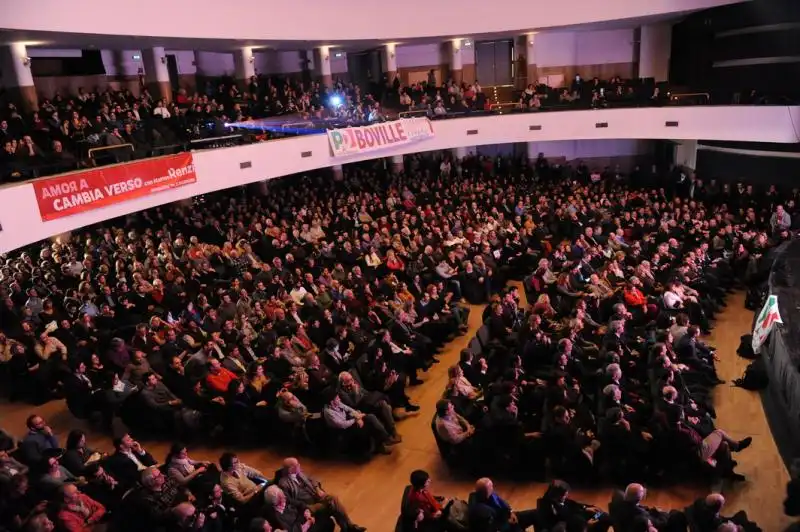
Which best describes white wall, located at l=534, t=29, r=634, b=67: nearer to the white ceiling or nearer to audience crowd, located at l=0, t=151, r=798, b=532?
the white ceiling

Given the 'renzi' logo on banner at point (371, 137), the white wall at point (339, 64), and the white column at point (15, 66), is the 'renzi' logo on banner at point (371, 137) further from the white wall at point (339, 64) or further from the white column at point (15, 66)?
the white wall at point (339, 64)

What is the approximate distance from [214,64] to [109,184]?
1165cm

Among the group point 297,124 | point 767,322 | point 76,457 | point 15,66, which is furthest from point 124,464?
point 297,124

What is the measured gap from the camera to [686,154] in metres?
20.0

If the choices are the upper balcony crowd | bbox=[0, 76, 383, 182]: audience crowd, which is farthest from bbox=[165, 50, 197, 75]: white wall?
bbox=[0, 76, 383, 182]: audience crowd

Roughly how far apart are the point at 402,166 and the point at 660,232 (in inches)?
435

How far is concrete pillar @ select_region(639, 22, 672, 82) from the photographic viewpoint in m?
21.0

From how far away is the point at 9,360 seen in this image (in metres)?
8.63

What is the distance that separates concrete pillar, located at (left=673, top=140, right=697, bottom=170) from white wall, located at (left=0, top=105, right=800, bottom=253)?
8.08ft

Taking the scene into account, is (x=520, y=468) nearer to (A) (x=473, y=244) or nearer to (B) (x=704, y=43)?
(A) (x=473, y=244)

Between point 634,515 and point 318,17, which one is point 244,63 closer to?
point 318,17

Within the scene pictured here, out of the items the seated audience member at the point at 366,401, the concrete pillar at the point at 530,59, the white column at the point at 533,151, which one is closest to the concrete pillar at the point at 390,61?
the concrete pillar at the point at 530,59

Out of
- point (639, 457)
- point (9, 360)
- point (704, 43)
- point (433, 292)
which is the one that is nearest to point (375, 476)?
point (639, 457)

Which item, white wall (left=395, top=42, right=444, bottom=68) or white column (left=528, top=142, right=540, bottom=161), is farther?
white wall (left=395, top=42, right=444, bottom=68)
